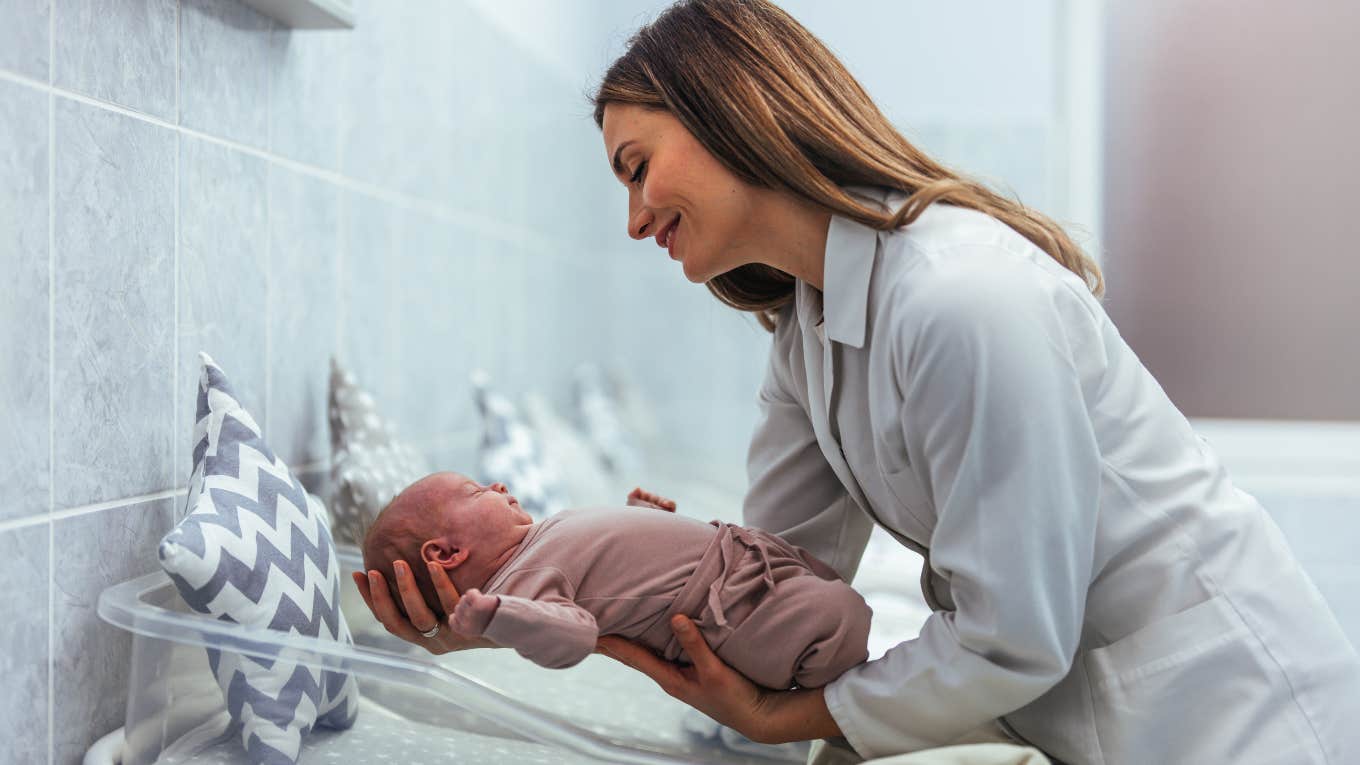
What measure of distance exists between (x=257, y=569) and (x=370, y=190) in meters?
0.91

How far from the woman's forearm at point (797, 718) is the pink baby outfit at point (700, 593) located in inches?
0.6

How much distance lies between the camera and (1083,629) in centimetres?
103

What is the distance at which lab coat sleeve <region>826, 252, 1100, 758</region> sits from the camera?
0.92 m

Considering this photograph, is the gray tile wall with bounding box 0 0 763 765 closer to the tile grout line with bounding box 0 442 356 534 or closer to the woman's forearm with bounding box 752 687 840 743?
the tile grout line with bounding box 0 442 356 534

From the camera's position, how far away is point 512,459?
202 centimetres

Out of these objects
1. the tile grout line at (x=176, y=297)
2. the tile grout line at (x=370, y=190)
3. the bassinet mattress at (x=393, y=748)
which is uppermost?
the tile grout line at (x=370, y=190)

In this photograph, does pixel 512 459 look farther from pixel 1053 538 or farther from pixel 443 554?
pixel 1053 538

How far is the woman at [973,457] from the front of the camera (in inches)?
36.7

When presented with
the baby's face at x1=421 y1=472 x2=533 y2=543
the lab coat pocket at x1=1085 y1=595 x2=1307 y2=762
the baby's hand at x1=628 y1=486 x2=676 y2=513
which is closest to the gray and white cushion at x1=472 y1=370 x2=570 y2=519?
the baby's hand at x1=628 y1=486 x2=676 y2=513

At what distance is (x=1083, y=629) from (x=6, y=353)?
994 mm

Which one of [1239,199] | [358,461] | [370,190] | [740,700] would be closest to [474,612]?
[740,700]

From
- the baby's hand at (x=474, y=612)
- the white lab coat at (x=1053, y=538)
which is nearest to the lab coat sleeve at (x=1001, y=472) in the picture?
the white lab coat at (x=1053, y=538)

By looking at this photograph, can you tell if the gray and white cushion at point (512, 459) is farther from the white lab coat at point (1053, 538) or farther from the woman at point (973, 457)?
the white lab coat at point (1053, 538)

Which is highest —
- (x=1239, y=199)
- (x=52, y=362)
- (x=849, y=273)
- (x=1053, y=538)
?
(x=1239, y=199)
